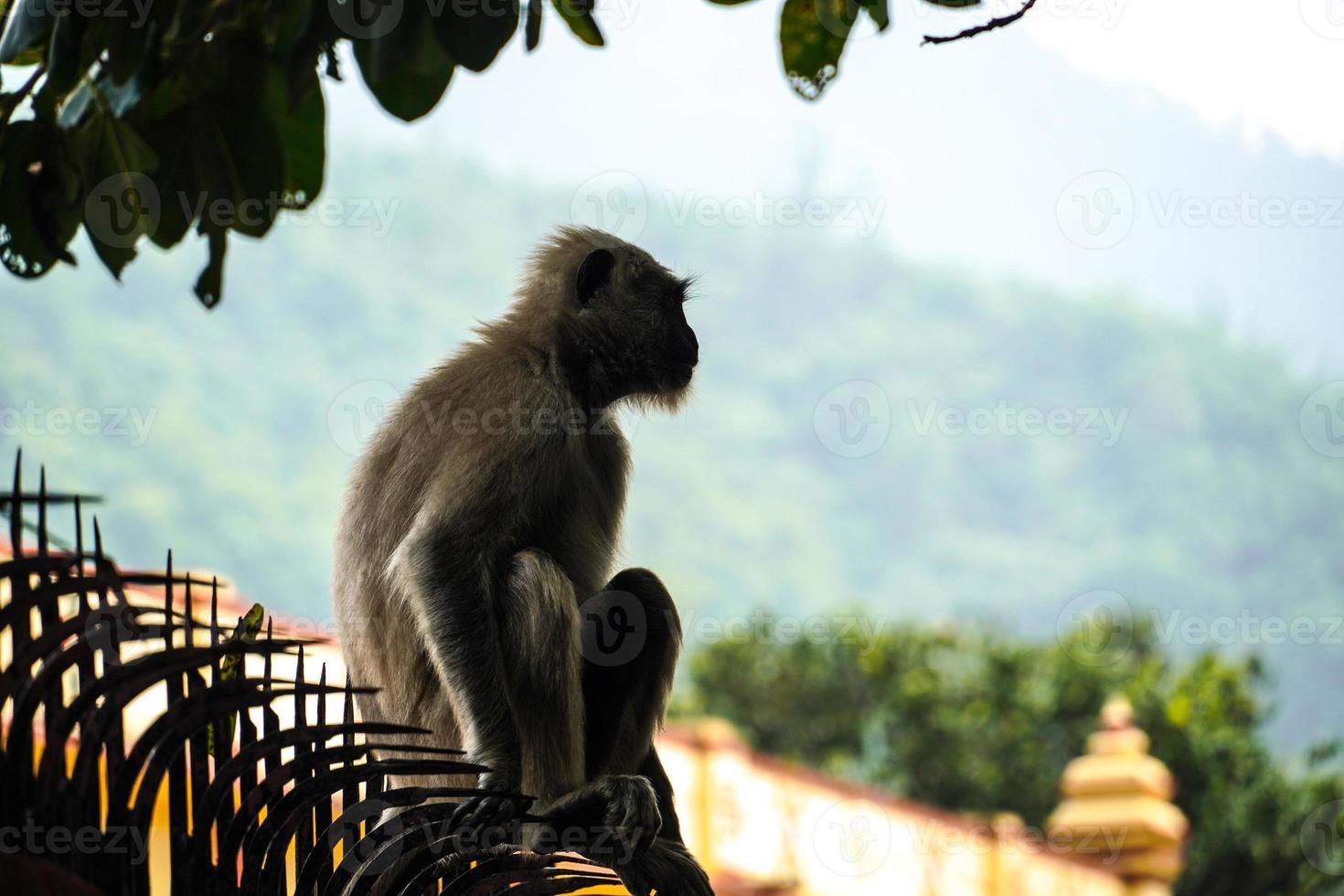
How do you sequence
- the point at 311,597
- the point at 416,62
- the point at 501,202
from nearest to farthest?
the point at 416,62 → the point at 311,597 → the point at 501,202

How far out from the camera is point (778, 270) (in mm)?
132875

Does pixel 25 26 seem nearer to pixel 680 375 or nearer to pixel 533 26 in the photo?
pixel 533 26

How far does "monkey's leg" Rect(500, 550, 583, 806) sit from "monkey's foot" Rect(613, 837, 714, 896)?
1.09ft

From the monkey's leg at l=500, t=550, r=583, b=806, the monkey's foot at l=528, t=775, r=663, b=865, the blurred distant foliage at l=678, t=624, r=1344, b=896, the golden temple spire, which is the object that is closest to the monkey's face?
the monkey's leg at l=500, t=550, r=583, b=806

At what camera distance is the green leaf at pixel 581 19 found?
2.57 metres

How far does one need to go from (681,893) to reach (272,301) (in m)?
111

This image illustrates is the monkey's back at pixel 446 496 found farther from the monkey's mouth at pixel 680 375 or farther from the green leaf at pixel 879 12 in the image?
the green leaf at pixel 879 12

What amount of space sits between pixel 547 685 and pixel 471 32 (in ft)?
5.20

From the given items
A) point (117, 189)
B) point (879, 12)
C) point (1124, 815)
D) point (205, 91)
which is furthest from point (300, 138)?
point (1124, 815)

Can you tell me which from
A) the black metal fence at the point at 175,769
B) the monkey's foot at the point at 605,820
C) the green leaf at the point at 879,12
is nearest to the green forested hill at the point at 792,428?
the monkey's foot at the point at 605,820

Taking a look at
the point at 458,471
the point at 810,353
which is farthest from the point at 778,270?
the point at 458,471

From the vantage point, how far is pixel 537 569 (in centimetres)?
363

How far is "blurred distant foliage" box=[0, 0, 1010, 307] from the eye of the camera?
2480 mm

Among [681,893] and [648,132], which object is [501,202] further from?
[681,893]
